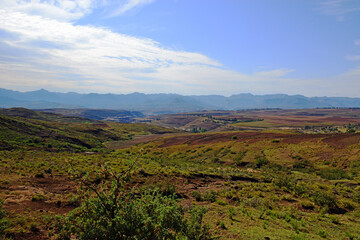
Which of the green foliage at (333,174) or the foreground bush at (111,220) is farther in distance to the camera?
the green foliage at (333,174)

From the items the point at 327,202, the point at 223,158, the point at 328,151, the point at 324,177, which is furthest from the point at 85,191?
the point at 328,151

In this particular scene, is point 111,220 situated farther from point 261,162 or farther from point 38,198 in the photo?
point 261,162

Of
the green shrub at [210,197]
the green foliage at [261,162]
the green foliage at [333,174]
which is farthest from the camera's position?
the green foliage at [261,162]

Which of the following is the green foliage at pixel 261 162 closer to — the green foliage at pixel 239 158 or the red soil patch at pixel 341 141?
the green foliage at pixel 239 158

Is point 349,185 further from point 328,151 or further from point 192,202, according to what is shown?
point 192,202

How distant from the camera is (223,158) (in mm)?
45875

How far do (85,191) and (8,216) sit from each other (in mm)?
7736

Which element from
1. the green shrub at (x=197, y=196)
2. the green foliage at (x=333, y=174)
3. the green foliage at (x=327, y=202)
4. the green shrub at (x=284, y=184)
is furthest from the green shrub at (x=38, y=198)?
the green foliage at (x=333, y=174)

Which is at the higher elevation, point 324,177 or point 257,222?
point 257,222

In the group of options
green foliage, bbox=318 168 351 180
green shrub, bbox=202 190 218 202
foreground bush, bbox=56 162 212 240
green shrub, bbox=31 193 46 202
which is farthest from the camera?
green foliage, bbox=318 168 351 180

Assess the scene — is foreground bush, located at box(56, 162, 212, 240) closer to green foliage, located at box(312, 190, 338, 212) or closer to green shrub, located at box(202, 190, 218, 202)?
green shrub, located at box(202, 190, 218, 202)

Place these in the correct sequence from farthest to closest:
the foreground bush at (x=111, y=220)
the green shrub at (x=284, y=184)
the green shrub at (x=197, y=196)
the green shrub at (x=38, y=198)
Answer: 1. the green shrub at (x=284, y=184)
2. the green shrub at (x=197, y=196)
3. the green shrub at (x=38, y=198)
4. the foreground bush at (x=111, y=220)

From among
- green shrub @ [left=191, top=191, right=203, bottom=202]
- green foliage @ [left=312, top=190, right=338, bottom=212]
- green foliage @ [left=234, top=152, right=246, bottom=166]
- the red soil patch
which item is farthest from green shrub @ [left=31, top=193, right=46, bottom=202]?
the red soil patch

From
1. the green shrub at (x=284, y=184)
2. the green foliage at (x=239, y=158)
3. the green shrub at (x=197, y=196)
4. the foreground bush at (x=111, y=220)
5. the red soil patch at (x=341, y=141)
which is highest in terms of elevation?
the foreground bush at (x=111, y=220)
